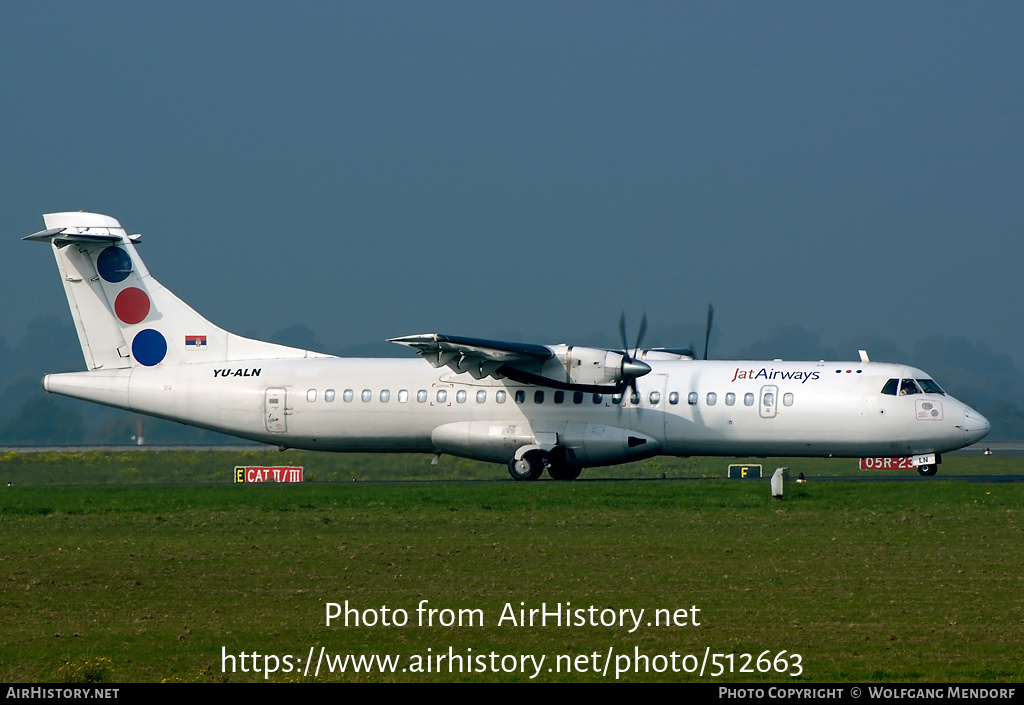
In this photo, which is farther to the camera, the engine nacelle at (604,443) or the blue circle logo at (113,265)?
the blue circle logo at (113,265)

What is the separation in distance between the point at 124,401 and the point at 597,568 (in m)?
19.4

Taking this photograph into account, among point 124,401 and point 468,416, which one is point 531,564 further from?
point 124,401

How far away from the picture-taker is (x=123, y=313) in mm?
30688

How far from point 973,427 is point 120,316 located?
20688mm

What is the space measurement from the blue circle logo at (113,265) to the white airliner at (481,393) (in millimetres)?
36

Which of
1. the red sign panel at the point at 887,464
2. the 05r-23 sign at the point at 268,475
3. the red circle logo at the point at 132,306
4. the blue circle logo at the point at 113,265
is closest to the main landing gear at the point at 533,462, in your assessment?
the 05r-23 sign at the point at 268,475

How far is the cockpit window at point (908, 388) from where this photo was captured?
27.0m

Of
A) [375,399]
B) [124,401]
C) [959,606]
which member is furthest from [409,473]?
[959,606]

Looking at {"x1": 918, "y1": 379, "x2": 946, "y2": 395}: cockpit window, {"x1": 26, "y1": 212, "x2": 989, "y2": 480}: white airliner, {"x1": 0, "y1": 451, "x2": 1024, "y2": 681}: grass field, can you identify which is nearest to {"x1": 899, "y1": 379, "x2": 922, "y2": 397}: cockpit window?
{"x1": 26, "y1": 212, "x2": 989, "y2": 480}: white airliner

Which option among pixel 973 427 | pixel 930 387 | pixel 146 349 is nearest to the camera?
pixel 973 427

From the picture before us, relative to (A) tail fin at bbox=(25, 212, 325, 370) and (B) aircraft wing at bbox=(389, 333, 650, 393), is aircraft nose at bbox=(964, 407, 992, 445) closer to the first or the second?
(B) aircraft wing at bbox=(389, 333, 650, 393)

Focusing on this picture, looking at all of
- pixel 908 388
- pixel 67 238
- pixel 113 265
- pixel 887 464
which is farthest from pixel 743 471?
pixel 67 238

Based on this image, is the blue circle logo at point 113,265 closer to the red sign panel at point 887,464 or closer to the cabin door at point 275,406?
the cabin door at point 275,406

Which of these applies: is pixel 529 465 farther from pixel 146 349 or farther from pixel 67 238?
pixel 67 238
